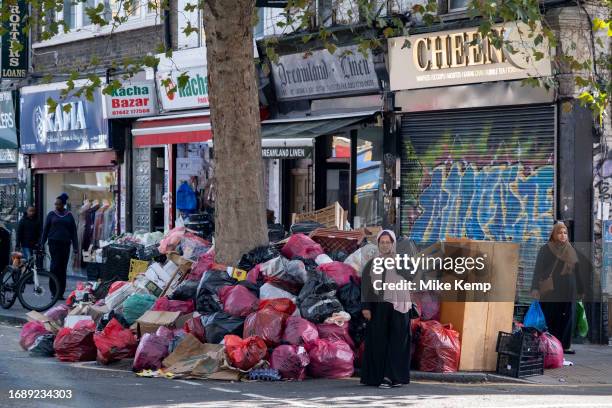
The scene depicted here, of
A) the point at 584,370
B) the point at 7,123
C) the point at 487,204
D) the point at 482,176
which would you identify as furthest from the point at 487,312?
the point at 7,123

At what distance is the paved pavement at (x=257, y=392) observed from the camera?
1077cm

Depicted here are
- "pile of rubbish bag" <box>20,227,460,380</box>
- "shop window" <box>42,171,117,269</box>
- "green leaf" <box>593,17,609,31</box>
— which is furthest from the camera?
"shop window" <box>42,171,117,269</box>

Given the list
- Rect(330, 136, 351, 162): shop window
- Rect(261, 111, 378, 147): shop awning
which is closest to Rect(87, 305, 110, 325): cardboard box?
Rect(261, 111, 378, 147): shop awning

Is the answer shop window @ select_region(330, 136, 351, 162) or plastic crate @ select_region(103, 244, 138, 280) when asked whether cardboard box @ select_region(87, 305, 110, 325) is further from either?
shop window @ select_region(330, 136, 351, 162)

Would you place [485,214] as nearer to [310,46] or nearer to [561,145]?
[561,145]

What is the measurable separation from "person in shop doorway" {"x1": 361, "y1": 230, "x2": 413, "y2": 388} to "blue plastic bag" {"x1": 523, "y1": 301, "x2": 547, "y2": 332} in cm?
333

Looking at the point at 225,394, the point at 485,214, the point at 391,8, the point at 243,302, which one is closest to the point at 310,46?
the point at 391,8

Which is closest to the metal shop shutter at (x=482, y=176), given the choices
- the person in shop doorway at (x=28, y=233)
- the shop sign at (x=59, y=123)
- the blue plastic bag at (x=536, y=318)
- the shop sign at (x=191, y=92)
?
the blue plastic bag at (x=536, y=318)

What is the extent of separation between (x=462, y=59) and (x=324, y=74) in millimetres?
3475

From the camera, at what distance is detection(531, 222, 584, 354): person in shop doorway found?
15.4m

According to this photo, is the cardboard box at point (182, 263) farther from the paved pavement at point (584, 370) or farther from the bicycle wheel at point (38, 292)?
the bicycle wheel at point (38, 292)

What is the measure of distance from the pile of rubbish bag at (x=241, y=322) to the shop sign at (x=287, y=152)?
4734mm

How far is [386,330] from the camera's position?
1241cm

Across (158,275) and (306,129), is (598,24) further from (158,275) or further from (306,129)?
(306,129)
